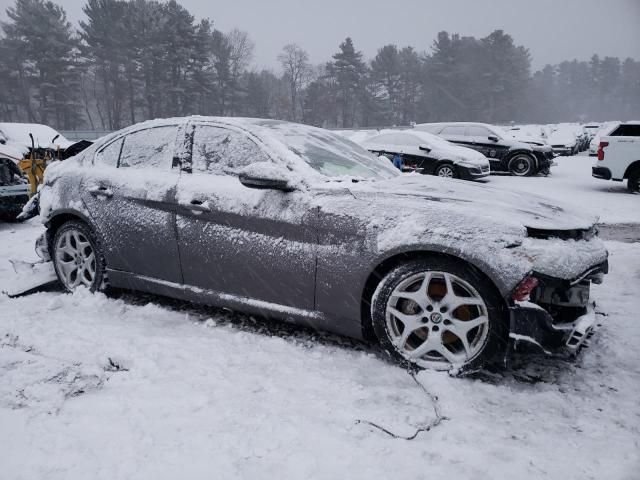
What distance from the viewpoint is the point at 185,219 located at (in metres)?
3.23

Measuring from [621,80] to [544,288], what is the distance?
13002 cm

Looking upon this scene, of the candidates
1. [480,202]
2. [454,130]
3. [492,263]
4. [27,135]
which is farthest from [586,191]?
[27,135]

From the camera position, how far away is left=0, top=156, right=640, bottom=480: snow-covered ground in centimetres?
195

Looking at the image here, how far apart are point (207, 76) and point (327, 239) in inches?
1874

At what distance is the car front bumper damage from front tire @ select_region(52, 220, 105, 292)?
3.23 meters

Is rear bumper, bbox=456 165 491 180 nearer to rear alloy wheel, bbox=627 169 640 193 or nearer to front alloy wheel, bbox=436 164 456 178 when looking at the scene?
front alloy wheel, bbox=436 164 456 178

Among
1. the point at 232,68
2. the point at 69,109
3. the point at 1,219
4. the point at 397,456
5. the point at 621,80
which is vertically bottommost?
the point at 397,456

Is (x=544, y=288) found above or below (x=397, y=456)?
above

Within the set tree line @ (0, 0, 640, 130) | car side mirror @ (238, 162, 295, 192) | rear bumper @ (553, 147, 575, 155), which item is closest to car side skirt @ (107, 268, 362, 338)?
car side mirror @ (238, 162, 295, 192)

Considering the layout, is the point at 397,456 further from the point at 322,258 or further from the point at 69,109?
the point at 69,109

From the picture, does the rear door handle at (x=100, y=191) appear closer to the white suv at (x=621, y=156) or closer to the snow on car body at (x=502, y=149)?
the white suv at (x=621, y=156)

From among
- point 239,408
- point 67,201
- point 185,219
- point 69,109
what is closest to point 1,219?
point 67,201

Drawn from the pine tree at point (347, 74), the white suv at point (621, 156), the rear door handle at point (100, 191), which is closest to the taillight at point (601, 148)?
the white suv at point (621, 156)

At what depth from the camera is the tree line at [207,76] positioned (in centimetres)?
4278
